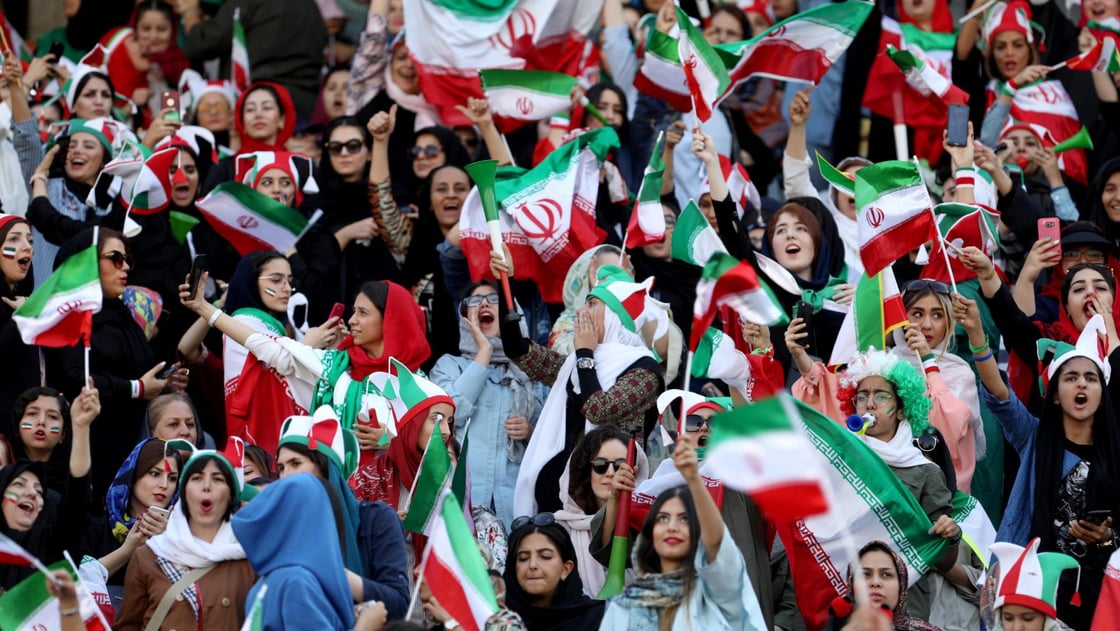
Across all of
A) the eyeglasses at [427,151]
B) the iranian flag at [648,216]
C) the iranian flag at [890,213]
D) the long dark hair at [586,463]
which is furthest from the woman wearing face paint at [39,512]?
the iranian flag at [890,213]

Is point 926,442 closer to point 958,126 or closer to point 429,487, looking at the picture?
point 429,487

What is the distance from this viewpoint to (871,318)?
9.61 metres

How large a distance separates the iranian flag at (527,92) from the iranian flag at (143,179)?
1.95 metres

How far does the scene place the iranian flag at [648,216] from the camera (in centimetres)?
1053

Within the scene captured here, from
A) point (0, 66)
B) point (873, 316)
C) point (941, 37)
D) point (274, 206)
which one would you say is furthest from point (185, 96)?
point (873, 316)

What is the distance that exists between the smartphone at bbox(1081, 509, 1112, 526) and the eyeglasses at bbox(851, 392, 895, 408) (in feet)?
3.14

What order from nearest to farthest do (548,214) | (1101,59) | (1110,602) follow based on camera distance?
1. (1110,602)
2. (548,214)
3. (1101,59)

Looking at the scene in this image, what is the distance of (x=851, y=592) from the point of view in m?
8.25

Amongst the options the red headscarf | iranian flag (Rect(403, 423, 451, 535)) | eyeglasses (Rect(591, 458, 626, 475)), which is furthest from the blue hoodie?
the red headscarf

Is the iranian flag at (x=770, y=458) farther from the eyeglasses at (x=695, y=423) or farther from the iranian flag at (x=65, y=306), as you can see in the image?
the iranian flag at (x=65, y=306)

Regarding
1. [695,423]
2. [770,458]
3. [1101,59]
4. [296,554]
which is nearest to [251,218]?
[695,423]

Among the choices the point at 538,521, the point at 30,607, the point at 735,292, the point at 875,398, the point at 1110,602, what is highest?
the point at 735,292

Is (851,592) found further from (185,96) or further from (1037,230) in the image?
(185,96)

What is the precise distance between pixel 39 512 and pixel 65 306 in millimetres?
1186
